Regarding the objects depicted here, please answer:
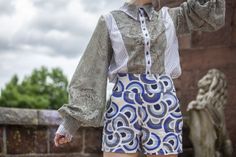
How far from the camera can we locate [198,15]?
221 cm

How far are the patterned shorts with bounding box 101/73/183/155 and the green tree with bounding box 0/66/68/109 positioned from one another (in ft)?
90.1

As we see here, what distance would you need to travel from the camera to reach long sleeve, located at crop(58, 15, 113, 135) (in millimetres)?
2080

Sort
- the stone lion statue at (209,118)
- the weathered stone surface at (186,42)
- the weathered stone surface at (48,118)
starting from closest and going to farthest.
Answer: the weathered stone surface at (48,118) < the stone lion statue at (209,118) < the weathered stone surface at (186,42)

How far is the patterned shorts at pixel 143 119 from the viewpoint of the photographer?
2.06 metres

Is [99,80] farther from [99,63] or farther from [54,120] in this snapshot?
[54,120]

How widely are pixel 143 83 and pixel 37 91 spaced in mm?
28421

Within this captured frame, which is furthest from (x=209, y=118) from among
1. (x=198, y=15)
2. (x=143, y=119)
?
(x=143, y=119)

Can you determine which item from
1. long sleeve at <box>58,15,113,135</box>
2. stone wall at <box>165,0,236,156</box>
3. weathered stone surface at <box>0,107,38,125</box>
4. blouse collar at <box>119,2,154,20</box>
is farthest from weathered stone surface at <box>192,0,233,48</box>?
long sleeve at <box>58,15,113,135</box>

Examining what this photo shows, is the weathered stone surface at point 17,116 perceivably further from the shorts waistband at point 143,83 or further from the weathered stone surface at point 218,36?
the weathered stone surface at point 218,36

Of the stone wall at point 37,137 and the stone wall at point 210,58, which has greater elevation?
the stone wall at point 210,58

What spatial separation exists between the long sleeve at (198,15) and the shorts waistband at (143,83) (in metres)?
0.24

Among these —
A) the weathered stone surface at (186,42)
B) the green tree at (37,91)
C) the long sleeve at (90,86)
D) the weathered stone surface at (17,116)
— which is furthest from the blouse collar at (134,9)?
the green tree at (37,91)

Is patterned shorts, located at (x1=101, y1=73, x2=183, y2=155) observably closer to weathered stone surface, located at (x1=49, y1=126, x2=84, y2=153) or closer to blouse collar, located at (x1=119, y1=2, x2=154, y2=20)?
blouse collar, located at (x1=119, y1=2, x2=154, y2=20)

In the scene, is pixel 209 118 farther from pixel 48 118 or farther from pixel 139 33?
pixel 139 33
